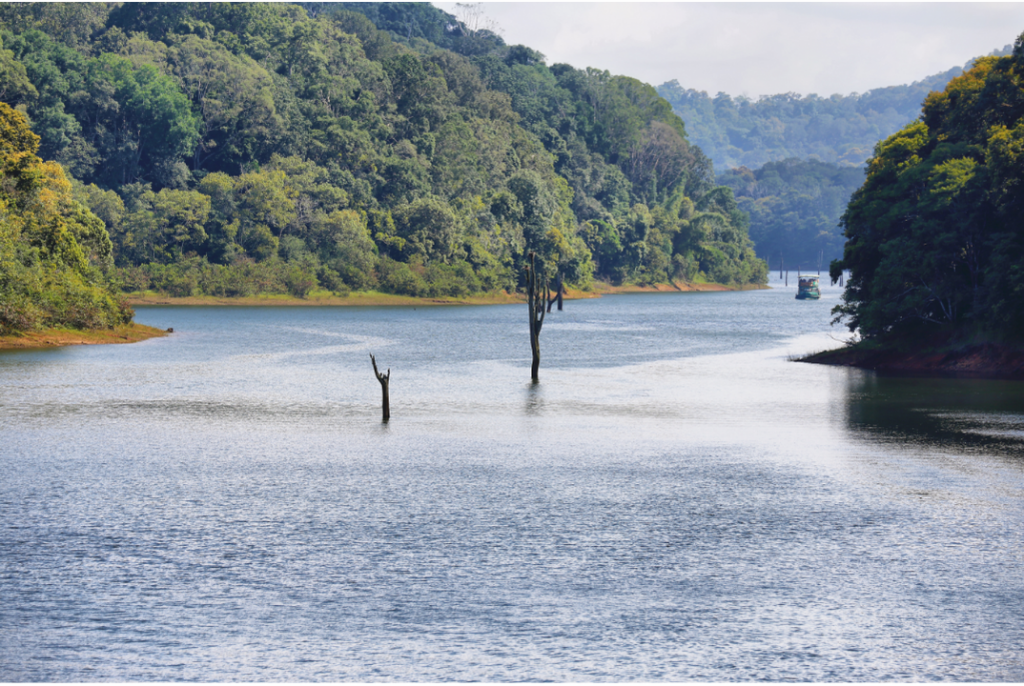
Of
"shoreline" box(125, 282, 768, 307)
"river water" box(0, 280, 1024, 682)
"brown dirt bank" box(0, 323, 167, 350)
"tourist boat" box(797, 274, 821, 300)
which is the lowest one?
"river water" box(0, 280, 1024, 682)

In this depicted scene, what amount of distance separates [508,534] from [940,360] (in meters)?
42.8

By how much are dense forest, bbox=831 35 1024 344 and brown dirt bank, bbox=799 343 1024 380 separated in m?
0.82

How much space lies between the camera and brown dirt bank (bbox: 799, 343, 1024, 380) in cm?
5234

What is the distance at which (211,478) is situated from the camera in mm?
26125

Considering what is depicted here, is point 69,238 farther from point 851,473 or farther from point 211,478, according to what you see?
point 851,473

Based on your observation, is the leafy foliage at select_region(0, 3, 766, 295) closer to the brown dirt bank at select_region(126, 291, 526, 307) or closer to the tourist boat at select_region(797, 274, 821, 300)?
the brown dirt bank at select_region(126, 291, 526, 307)

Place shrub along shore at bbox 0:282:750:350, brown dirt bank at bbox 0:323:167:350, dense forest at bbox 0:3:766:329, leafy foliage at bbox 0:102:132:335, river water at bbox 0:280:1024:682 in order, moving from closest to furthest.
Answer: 1. river water at bbox 0:280:1024:682
2. leafy foliage at bbox 0:102:132:335
3. brown dirt bank at bbox 0:323:167:350
4. shrub along shore at bbox 0:282:750:350
5. dense forest at bbox 0:3:766:329

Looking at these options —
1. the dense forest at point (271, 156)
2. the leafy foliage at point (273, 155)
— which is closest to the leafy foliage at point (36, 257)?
the dense forest at point (271, 156)

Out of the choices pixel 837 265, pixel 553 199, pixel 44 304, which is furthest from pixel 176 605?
pixel 553 199

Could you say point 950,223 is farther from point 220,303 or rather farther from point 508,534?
point 220,303

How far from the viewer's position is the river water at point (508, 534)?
13930 millimetres

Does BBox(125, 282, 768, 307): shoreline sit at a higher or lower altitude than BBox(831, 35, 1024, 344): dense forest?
lower

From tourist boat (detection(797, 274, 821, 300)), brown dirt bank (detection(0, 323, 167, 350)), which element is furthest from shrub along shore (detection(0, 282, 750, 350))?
tourist boat (detection(797, 274, 821, 300))

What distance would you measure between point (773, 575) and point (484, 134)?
154007mm
